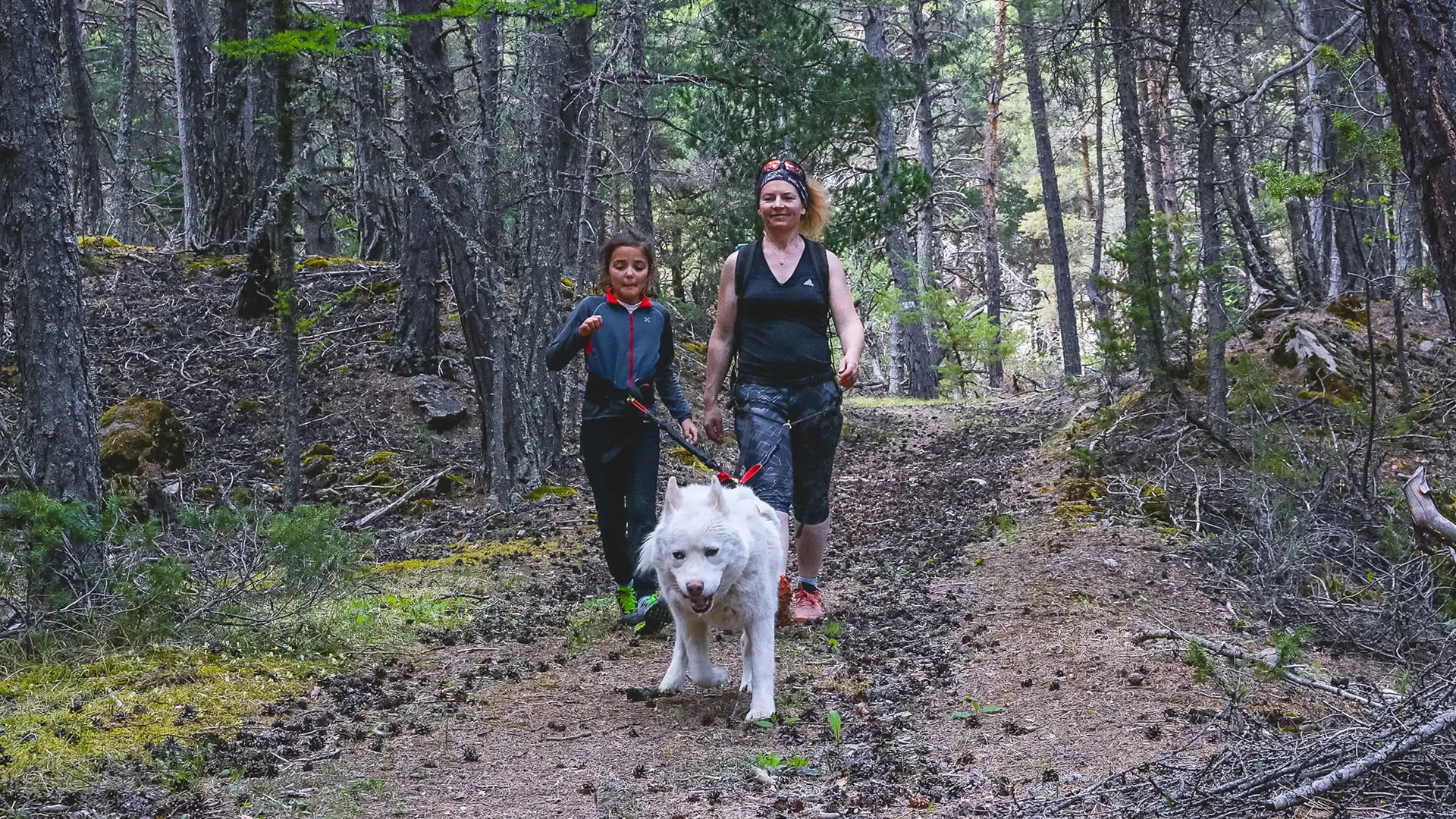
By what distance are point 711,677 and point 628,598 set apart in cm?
159

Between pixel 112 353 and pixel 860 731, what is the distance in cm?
1245

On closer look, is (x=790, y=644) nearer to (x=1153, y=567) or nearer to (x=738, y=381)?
(x=738, y=381)

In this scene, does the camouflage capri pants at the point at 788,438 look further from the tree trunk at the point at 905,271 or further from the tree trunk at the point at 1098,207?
the tree trunk at the point at 905,271

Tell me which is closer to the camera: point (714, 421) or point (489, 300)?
point (714, 421)

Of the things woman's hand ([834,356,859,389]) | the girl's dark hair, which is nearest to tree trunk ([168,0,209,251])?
the girl's dark hair

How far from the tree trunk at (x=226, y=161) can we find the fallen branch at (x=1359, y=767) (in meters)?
14.1

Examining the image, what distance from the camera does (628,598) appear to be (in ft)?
20.5

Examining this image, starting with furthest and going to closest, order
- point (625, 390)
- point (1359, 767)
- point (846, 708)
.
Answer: point (625, 390)
point (846, 708)
point (1359, 767)

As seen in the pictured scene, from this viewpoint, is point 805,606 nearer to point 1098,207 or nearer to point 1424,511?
point 1424,511

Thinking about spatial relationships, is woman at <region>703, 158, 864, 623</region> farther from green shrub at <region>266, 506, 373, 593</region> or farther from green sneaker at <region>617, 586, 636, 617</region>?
green shrub at <region>266, 506, 373, 593</region>

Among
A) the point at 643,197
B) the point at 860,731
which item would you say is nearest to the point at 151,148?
the point at 643,197

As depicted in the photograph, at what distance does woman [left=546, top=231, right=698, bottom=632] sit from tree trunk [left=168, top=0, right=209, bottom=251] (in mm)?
12259

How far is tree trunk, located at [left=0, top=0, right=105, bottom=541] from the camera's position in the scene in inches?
201

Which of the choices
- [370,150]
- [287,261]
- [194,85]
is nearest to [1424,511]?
[287,261]
